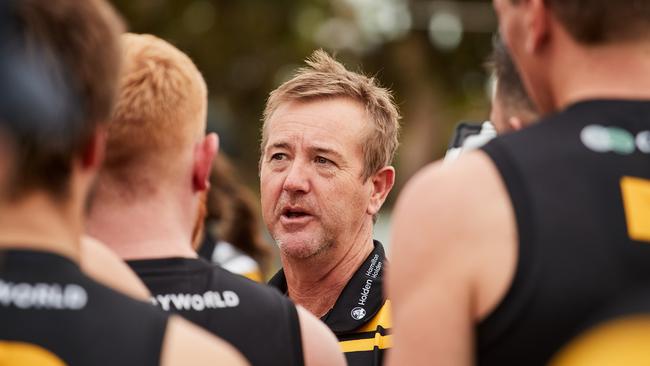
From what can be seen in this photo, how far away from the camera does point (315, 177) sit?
4.84 m

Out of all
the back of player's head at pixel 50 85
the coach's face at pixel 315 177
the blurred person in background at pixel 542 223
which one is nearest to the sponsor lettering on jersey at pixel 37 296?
the back of player's head at pixel 50 85

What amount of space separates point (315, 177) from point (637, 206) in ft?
8.36

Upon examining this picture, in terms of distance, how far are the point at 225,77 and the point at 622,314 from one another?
31634 millimetres

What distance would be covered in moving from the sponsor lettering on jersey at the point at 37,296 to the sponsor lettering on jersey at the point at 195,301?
2.92 feet

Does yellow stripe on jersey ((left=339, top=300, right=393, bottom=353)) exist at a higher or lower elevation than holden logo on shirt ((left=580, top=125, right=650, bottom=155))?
lower

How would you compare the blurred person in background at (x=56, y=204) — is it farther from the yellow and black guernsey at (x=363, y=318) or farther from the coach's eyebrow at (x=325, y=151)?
the coach's eyebrow at (x=325, y=151)

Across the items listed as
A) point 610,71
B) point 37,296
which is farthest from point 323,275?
point 37,296

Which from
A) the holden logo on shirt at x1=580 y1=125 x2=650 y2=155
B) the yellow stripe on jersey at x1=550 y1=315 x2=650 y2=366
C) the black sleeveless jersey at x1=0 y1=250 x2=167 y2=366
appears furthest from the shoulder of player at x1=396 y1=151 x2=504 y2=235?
the black sleeveless jersey at x1=0 y1=250 x2=167 y2=366

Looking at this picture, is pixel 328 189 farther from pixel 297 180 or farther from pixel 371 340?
pixel 371 340

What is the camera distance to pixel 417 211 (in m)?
2.41

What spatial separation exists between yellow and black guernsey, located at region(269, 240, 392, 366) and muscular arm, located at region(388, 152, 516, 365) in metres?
1.98

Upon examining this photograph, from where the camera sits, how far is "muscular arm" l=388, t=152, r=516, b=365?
2338 millimetres

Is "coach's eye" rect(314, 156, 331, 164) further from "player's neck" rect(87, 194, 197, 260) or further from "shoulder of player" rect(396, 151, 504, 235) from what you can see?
"shoulder of player" rect(396, 151, 504, 235)

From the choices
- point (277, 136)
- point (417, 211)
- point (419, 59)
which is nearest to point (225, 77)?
point (419, 59)
